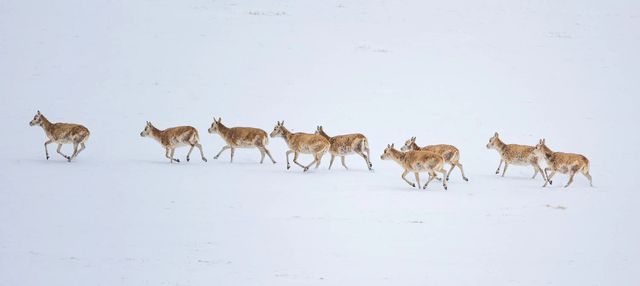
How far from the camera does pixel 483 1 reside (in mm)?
43000

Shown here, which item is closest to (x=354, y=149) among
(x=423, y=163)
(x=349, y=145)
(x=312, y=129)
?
(x=349, y=145)

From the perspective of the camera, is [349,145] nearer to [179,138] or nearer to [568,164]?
[179,138]

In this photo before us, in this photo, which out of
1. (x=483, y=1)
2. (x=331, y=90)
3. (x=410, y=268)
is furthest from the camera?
(x=483, y=1)

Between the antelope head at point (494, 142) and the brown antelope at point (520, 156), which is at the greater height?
the antelope head at point (494, 142)

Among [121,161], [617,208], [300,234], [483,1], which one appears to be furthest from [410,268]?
[483,1]

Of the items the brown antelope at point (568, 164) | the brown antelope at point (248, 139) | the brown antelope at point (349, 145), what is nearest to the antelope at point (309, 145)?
the brown antelope at point (349, 145)

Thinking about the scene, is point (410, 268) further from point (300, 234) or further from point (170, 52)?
point (170, 52)

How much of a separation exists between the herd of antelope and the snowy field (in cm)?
49

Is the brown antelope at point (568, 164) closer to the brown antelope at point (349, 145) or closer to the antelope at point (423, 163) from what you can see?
the antelope at point (423, 163)

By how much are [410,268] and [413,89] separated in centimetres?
1798

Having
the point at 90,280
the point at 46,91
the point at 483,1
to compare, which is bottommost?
the point at 90,280

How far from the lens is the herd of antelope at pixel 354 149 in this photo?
63.0 ft

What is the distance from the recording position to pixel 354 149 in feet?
69.5

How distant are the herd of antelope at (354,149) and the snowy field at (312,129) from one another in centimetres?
49
